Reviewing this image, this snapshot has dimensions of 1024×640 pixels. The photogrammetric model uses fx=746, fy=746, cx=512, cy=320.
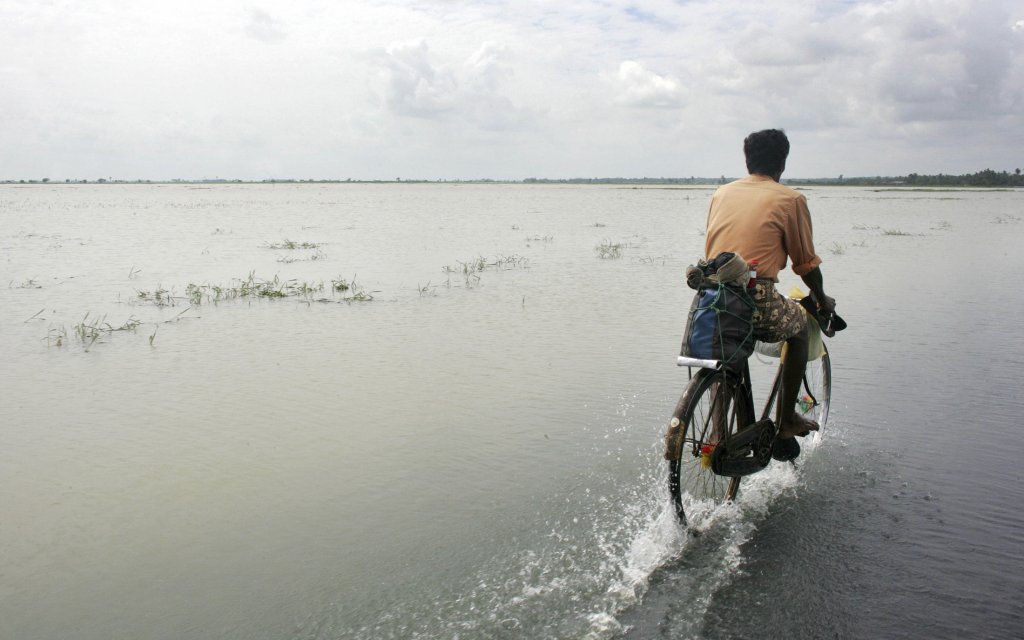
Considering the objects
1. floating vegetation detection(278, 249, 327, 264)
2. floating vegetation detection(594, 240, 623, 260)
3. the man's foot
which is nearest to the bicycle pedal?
the man's foot

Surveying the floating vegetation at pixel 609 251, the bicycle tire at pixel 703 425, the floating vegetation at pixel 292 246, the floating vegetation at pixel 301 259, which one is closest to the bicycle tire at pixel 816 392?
the bicycle tire at pixel 703 425

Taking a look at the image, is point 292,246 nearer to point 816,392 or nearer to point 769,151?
point 816,392

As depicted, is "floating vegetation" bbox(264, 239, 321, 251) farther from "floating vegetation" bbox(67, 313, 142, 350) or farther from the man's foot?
the man's foot

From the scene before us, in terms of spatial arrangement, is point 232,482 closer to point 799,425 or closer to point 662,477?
point 662,477

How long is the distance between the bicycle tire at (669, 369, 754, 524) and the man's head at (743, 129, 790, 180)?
4.04 ft

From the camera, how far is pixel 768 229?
4145mm

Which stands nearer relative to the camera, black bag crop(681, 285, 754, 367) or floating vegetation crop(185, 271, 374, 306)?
black bag crop(681, 285, 754, 367)

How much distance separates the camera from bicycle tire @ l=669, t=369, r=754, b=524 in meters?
3.88

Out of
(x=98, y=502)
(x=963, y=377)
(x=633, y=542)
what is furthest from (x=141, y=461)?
(x=963, y=377)

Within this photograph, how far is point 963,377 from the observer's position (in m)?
7.32

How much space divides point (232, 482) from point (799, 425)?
370cm

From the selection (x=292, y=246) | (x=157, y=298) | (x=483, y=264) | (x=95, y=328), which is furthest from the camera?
(x=292, y=246)

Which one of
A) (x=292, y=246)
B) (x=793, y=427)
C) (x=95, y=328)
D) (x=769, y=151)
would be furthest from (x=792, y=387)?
(x=292, y=246)

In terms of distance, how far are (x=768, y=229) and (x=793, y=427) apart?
1352 millimetres
